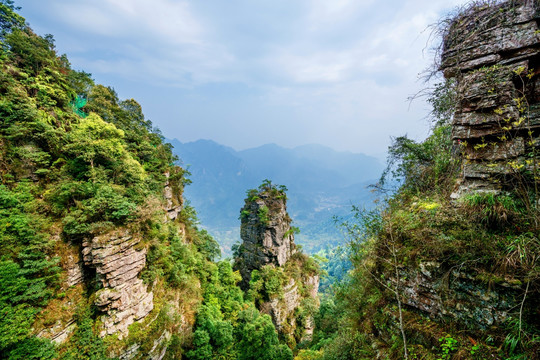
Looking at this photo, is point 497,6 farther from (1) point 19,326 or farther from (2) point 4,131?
(2) point 4,131

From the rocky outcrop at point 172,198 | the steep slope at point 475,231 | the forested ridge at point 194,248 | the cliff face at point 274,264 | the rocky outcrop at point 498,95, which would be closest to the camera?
the steep slope at point 475,231

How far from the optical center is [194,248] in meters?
20.8

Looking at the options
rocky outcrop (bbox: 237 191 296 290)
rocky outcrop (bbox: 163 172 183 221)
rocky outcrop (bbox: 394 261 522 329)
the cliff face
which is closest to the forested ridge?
rocky outcrop (bbox: 394 261 522 329)

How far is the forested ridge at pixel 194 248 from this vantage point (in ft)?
14.1

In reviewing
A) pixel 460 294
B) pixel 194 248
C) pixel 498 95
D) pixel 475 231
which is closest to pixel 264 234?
pixel 194 248

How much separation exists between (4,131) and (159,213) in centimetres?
805

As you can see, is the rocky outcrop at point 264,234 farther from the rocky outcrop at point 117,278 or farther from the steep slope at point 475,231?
the steep slope at point 475,231

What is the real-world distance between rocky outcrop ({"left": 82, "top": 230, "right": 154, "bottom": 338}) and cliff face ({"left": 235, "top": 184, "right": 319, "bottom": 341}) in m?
14.6

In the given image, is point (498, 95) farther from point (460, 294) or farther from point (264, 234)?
point (264, 234)

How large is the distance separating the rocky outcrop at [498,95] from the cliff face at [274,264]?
22.2 meters

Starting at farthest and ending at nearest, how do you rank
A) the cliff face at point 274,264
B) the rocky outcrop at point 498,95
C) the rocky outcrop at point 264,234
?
the rocky outcrop at point 264,234
the cliff face at point 274,264
the rocky outcrop at point 498,95

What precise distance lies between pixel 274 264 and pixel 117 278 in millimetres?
18305

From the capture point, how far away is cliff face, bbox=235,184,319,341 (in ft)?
78.2

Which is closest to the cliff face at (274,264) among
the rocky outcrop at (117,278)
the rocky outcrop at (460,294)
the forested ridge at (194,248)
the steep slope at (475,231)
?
the forested ridge at (194,248)
